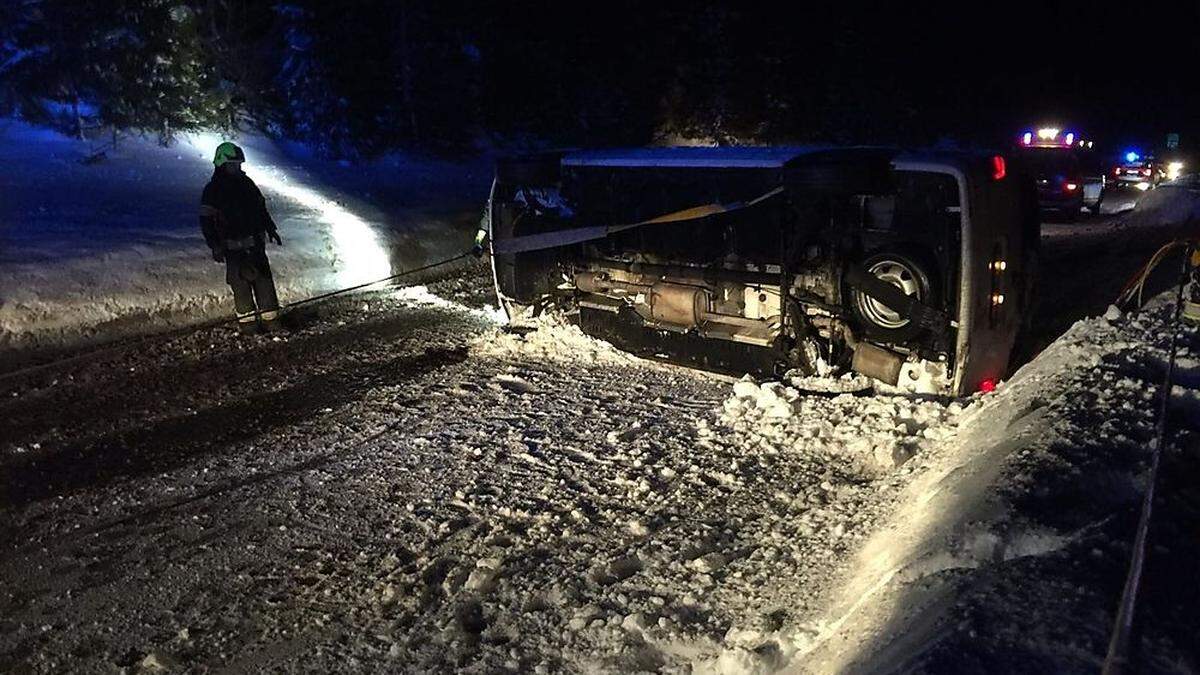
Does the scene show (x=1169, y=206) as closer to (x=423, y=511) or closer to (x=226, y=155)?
(x=226, y=155)

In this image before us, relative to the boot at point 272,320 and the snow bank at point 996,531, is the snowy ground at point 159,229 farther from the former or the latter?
the snow bank at point 996,531

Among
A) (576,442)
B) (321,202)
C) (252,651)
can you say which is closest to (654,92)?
(321,202)

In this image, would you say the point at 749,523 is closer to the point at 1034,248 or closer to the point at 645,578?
the point at 645,578

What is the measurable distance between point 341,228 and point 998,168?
10.8m

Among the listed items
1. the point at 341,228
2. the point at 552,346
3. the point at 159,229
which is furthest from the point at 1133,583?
the point at 341,228

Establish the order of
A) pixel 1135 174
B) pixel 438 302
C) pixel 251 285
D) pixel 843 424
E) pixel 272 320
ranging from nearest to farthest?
pixel 843 424 → pixel 251 285 → pixel 272 320 → pixel 438 302 → pixel 1135 174

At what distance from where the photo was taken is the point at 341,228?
1376cm

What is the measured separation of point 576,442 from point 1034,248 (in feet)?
12.6

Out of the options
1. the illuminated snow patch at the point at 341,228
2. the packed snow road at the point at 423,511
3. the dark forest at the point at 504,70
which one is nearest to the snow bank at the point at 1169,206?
the packed snow road at the point at 423,511

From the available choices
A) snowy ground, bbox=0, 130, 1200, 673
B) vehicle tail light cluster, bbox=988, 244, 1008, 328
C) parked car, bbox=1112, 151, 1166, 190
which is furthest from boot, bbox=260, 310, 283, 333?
parked car, bbox=1112, 151, 1166, 190

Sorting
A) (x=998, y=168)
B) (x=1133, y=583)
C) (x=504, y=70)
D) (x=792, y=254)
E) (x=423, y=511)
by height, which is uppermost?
(x=504, y=70)

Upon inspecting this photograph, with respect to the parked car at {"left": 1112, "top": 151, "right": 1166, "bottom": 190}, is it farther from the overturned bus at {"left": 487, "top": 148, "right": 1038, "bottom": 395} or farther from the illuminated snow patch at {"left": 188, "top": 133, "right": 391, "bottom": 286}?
the overturned bus at {"left": 487, "top": 148, "right": 1038, "bottom": 395}

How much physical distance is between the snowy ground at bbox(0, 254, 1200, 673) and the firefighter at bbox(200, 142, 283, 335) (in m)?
2.01

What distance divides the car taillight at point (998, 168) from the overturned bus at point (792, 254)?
0.05ft
